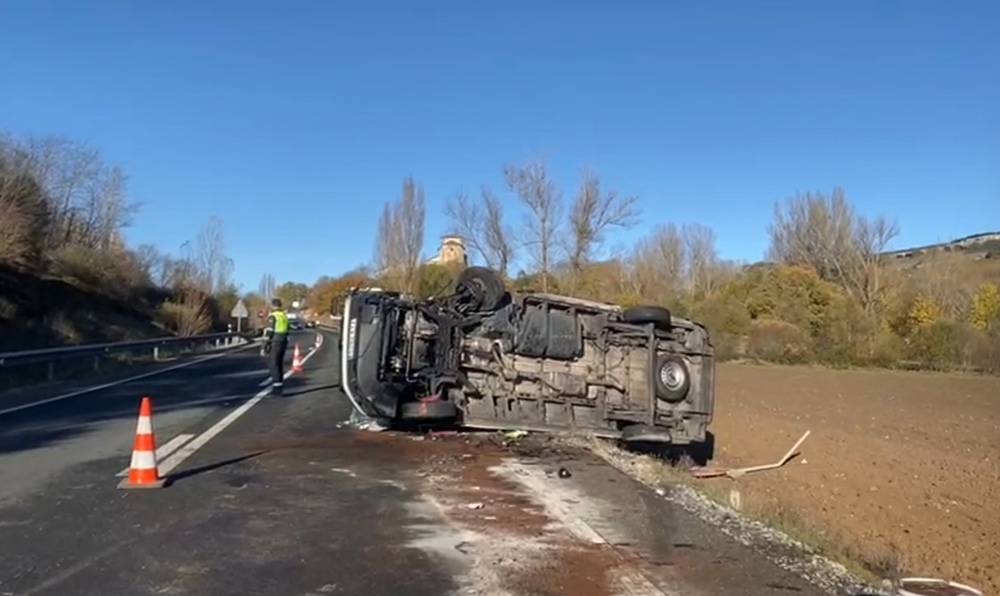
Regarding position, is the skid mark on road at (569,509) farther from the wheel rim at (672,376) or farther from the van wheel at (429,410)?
the wheel rim at (672,376)

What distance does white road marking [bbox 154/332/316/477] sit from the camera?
31.8 feet

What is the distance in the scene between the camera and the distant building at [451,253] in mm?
49987

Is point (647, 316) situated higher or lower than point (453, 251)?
lower

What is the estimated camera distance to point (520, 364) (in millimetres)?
12133

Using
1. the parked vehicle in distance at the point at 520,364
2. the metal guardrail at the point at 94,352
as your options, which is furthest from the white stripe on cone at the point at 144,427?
the metal guardrail at the point at 94,352

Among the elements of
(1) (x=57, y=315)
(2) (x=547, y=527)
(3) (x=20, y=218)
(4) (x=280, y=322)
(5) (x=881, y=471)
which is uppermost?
(3) (x=20, y=218)

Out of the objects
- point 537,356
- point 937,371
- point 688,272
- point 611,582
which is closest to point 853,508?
point 537,356

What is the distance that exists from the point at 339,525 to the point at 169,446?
4849 millimetres

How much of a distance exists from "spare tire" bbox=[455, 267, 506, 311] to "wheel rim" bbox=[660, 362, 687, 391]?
2372 millimetres

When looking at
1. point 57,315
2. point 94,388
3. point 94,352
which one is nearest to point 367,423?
point 94,388

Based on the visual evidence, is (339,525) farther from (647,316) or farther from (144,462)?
(647,316)

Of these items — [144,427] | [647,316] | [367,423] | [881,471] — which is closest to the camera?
[144,427]

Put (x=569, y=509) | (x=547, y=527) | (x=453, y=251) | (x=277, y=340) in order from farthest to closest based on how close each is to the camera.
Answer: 1. (x=453, y=251)
2. (x=277, y=340)
3. (x=569, y=509)
4. (x=547, y=527)

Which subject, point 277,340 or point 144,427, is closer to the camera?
point 144,427
